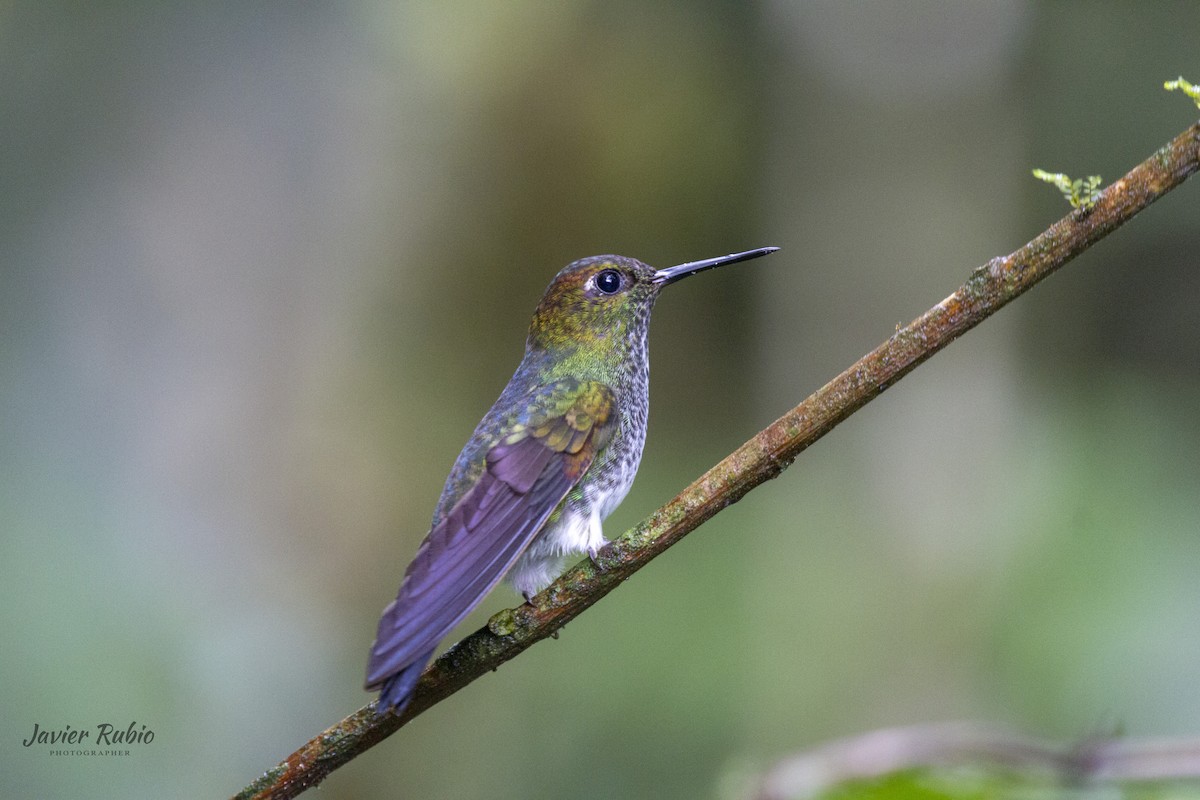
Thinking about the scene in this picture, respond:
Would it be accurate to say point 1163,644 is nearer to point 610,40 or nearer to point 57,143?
point 610,40

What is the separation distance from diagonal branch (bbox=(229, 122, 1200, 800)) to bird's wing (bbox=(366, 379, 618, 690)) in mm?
130

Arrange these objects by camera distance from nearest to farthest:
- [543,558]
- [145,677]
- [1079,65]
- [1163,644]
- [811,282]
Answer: [543,558]
[1163,644]
[145,677]
[811,282]
[1079,65]

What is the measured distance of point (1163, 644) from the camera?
13.9ft

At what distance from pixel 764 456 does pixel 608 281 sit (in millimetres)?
1109

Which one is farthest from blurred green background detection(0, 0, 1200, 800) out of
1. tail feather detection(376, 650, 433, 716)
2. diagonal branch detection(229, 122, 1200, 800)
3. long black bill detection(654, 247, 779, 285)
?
tail feather detection(376, 650, 433, 716)

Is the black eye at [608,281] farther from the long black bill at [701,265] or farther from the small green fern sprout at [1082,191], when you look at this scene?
the small green fern sprout at [1082,191]

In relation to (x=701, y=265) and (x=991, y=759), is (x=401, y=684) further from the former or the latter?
(x=701, y=265)

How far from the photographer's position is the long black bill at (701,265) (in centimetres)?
239

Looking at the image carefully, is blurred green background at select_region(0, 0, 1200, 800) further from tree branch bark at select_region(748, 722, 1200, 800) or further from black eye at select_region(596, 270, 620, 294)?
tree branch bark at select_region(748, 722, 1200, 800)

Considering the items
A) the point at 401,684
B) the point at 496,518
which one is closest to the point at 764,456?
the point at 496,518

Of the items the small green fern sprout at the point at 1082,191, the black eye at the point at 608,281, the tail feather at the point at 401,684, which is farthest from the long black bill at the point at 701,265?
the tail feather at the point at 401,684

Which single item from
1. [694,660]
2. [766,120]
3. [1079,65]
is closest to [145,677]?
[694,660]

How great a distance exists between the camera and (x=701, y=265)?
2.51m

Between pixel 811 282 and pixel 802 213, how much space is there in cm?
51
